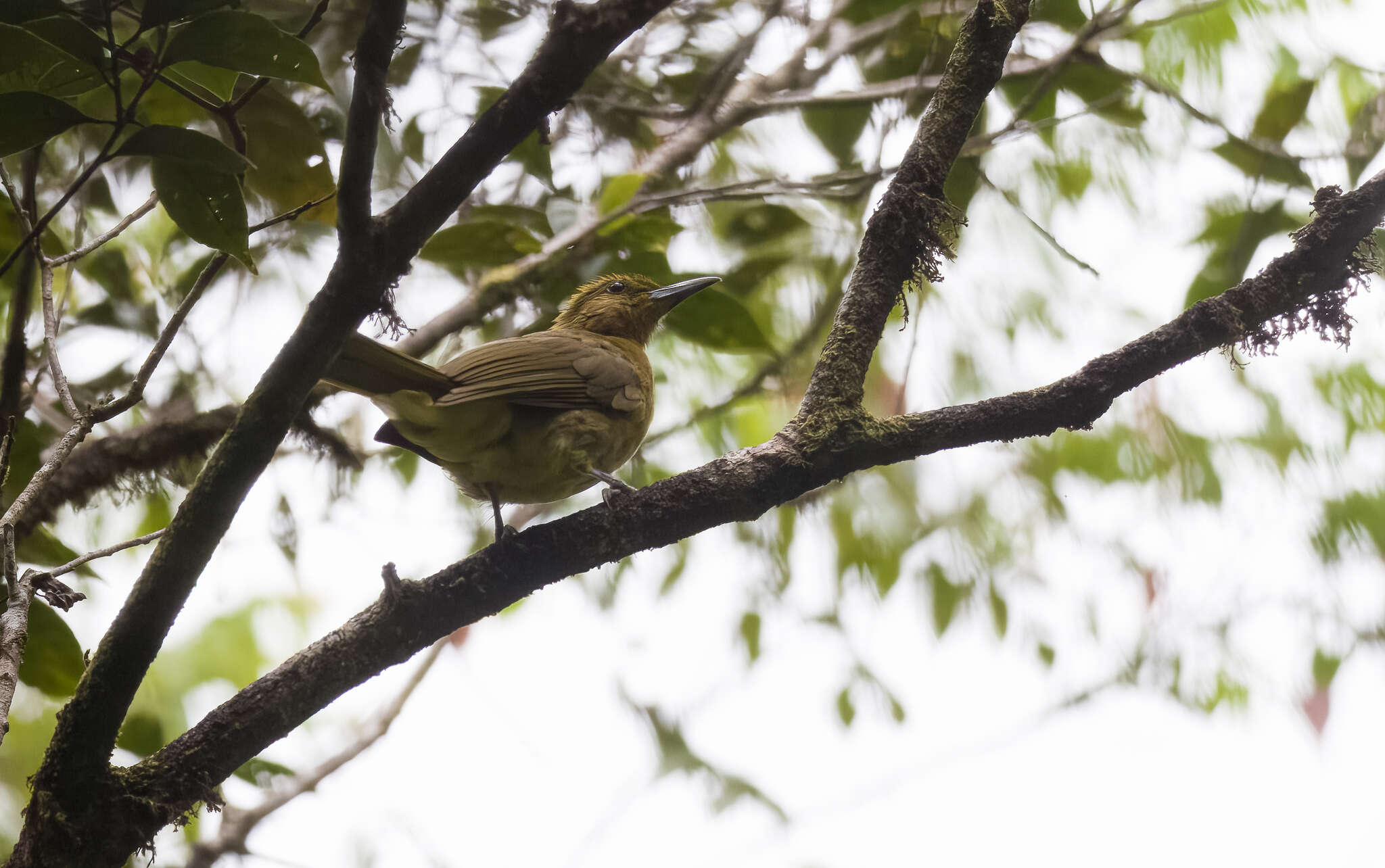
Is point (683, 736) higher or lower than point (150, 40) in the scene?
lower

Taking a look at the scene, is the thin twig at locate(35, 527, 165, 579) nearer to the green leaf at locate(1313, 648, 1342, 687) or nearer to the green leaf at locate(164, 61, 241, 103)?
the green leaf at locate(164, 61, 241, 103)

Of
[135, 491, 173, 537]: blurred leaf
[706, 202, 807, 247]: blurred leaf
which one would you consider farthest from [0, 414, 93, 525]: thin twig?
[706, 202, 807, 247]: blurred leaf

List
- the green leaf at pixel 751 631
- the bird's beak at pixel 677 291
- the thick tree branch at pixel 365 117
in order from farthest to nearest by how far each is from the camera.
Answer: the green leaf at pixel 751 631 → the bird's beak at pixel 677 291 → the thick tree branch at pixel 365 117

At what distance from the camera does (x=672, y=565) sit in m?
4.63

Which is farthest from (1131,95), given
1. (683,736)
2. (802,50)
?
(683,736)

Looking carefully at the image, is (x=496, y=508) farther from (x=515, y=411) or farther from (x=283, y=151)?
(x=283, y=151)

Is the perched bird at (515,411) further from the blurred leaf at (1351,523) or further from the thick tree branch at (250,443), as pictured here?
the blurred leaf at (1351,523)

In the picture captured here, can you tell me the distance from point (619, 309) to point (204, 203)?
7.28 ft

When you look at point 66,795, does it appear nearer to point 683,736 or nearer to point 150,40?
point 150,40

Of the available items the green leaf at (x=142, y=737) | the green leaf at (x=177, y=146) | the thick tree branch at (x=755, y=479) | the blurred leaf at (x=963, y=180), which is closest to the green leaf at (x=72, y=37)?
the green leaf at (x=177, y=146)

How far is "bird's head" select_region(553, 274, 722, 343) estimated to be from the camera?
3807mm

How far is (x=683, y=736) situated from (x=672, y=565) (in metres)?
1.04

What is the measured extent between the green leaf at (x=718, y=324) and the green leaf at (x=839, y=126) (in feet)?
3.33

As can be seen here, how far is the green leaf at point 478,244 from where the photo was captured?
290 cm
